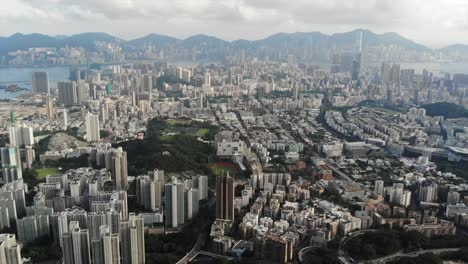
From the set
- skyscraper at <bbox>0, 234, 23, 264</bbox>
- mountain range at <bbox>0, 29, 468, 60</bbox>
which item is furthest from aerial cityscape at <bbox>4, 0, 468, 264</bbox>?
mountain range at <bbox>0, 29, 468, 60</bbox>

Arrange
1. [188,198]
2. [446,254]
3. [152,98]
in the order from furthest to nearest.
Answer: [152,98] → [188,198] → [446,254]

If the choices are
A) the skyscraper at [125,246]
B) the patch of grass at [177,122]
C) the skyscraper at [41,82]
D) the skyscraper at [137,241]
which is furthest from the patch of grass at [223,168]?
the skyscraper at [41,82]

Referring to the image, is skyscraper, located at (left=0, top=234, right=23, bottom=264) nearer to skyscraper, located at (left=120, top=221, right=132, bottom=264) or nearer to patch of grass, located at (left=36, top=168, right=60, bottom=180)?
skyscraper, located at (left=120, top=221, right=132, bottom=264)

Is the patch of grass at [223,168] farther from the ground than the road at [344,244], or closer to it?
farther from the ground

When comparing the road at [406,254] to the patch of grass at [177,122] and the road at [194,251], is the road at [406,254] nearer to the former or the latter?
the road at [194,251]

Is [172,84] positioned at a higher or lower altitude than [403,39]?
lower

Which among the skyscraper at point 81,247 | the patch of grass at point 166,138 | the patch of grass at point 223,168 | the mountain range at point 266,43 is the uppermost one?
the mountain range at point 266,43

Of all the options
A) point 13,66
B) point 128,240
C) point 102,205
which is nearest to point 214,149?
point 102,205

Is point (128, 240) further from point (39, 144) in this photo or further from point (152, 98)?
point (152, 98)
